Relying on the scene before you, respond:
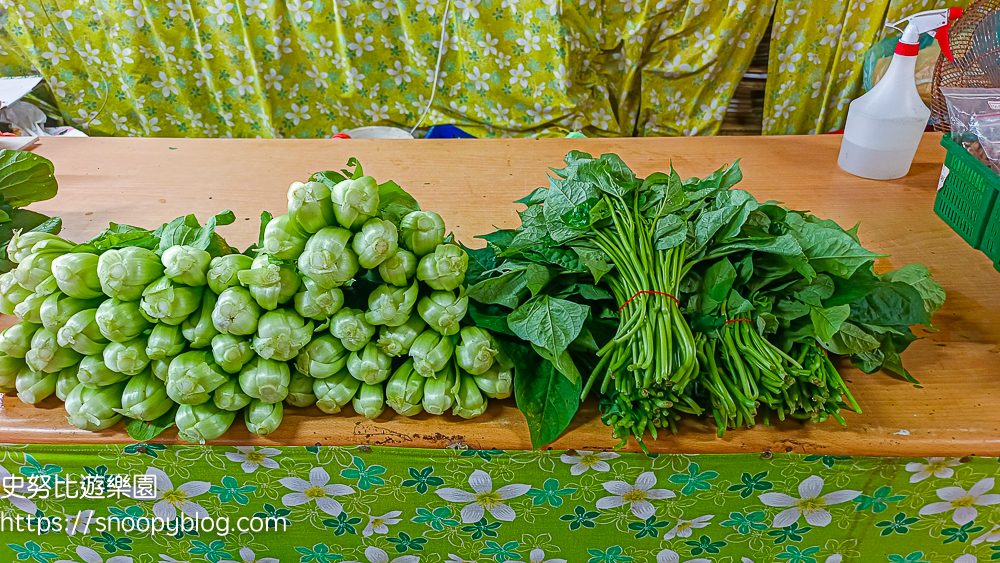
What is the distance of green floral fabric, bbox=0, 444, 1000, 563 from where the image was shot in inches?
33.4

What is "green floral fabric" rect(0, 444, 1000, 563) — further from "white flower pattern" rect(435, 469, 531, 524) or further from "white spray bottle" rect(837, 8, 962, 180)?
"white spray bottle" rect(837, 8, 962, 180)

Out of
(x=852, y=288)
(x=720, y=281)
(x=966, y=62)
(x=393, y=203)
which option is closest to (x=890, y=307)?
(x=852, y=288)

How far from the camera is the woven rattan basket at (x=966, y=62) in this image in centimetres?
140

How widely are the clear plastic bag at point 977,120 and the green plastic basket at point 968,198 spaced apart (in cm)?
1

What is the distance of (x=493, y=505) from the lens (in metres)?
0.90

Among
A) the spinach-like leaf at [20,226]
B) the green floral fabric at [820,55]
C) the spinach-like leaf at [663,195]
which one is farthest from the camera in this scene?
the green floral fabric at [820,55]

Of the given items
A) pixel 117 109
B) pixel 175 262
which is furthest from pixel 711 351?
pixel 117 109

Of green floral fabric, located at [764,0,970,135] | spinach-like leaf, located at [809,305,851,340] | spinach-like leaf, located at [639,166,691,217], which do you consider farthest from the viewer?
green floral fabric, located at [764,0,970,135]

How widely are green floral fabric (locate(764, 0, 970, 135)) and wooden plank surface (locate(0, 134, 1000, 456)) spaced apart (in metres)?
1.08

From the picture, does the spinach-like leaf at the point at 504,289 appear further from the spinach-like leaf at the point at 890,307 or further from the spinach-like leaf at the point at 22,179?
the spinach-like leaf at the point at 22,179

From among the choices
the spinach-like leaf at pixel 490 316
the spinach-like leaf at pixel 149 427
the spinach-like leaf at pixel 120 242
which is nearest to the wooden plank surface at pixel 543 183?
the spinach-like leaf at pixel 149 427

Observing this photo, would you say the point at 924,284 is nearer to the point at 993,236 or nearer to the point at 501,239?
the point at 993,236

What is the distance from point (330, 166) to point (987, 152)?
1.42 m

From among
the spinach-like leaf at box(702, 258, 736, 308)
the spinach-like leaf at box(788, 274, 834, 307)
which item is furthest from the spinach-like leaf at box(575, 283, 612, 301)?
the spinach-like leaf at box(788, 274, 834, 307)
